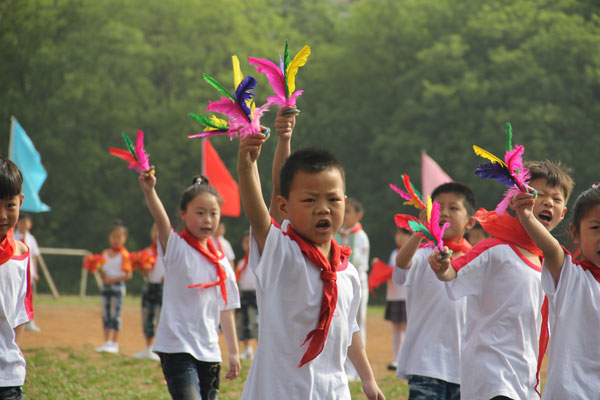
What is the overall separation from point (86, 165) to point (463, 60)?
1588 cm

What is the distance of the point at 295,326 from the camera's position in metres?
3.26

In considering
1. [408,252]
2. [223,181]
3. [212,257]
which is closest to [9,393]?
[212,257]

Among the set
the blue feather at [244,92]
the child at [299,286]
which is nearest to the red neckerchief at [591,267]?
the child at [299,286]

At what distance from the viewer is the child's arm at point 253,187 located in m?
2.96

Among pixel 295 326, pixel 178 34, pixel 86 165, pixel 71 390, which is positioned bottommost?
pixel 71 390

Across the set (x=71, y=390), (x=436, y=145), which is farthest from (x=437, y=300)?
(x=436, y=145)

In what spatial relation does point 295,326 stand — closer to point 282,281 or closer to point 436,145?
point 282,281

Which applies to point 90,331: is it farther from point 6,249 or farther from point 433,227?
point 433,227

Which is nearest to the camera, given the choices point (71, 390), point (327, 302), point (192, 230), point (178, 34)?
point (327, 302)

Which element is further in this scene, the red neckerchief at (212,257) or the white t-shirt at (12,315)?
the red neckerchief at (212,257)

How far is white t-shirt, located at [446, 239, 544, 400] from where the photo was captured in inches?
162

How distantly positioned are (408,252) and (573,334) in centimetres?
157

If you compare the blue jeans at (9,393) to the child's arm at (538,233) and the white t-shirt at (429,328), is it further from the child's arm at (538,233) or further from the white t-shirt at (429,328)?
the child's arm at (538,233)

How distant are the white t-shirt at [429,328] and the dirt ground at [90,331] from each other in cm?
515
